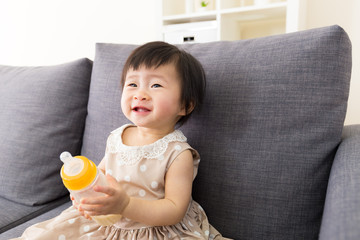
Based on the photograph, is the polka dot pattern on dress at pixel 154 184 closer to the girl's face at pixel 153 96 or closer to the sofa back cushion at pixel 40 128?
the girl's face at pixel 153 96

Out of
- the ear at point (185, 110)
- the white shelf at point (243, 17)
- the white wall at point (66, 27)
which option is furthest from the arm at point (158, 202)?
the white wall at point (66, 27)

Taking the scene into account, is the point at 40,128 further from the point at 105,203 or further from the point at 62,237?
the point at 105,203

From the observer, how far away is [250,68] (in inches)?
35.0

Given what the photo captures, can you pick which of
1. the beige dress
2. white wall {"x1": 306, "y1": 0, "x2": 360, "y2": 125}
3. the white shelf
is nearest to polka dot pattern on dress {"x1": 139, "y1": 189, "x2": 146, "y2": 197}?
the beige dress

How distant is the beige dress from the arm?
0.03m

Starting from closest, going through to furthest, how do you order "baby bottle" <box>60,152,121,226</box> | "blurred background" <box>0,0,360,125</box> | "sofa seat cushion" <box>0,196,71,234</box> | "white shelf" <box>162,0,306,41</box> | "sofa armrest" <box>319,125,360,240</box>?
1. "sofa armrest" <box>319,125,360,240</box>
2. "baby bottle" <box>60,152,121,226</box>
3. "sofa seat cushion" <box>0,196,71,234</box>
4. "white shelf" <box>162,0,306,41</box>
5. "blurred background" <box>0,0,360,125</box>

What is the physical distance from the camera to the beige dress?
78 centimetres

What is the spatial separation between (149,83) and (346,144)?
1.75 feet

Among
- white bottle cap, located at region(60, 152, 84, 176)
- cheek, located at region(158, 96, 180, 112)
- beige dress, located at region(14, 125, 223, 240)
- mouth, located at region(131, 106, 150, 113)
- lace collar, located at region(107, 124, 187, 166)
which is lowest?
beige dress, located at region(14, 125, 223, 240)

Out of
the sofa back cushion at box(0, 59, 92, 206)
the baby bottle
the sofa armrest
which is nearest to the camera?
the sofa armrest

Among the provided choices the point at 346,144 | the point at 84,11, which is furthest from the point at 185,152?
the point at 84,11

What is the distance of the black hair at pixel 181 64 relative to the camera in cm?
84

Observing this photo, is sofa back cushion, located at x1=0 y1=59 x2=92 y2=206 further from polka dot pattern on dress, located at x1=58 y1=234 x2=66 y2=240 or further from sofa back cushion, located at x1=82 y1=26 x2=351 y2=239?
sofa back cushion, located at x1=82 y1=26 x2=351 y2=239

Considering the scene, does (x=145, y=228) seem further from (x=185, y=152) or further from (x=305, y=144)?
(x=305, y=144)
